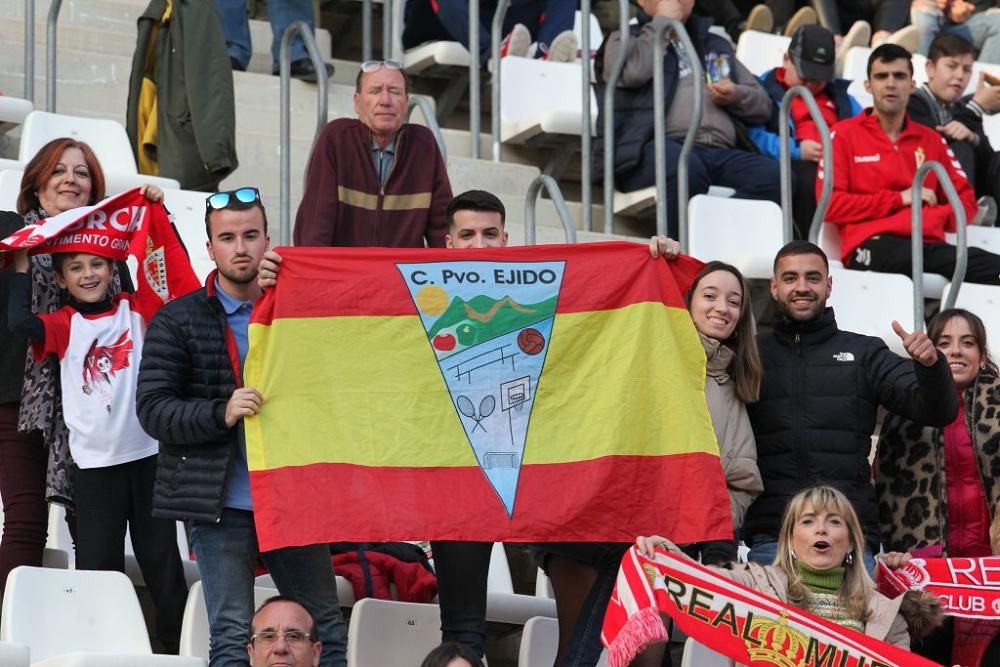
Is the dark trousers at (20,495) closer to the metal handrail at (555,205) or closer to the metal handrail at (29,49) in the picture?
the metal handrail at (555,205)

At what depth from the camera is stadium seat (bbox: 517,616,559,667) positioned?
644 cm

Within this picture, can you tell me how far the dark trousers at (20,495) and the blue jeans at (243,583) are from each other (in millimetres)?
762

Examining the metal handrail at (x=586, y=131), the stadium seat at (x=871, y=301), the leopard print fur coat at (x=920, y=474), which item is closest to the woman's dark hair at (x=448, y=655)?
the leopard print fur coat at (x=920, y=474)

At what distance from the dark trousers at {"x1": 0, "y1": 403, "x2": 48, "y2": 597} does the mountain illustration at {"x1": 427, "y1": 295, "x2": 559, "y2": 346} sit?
1.26m

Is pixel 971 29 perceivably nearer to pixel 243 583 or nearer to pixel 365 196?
pixel 365 196

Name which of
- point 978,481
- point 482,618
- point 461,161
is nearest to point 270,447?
point 482,618

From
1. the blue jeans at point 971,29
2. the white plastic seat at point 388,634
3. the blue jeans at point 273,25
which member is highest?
the blue jeans at point 971,29

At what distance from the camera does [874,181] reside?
9.34 m

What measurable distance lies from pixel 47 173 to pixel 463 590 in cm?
190

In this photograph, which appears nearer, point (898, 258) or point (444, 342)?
point (444, 342)

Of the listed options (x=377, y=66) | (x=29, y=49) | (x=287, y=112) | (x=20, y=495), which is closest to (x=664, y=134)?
(x=287, y=112)

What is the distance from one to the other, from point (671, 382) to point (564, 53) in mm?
4353

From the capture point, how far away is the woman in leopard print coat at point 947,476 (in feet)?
22.1

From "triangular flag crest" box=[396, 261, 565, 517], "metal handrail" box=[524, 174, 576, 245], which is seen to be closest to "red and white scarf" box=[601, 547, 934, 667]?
"triangular flag crest" box=[396, 261, 565, 517]
